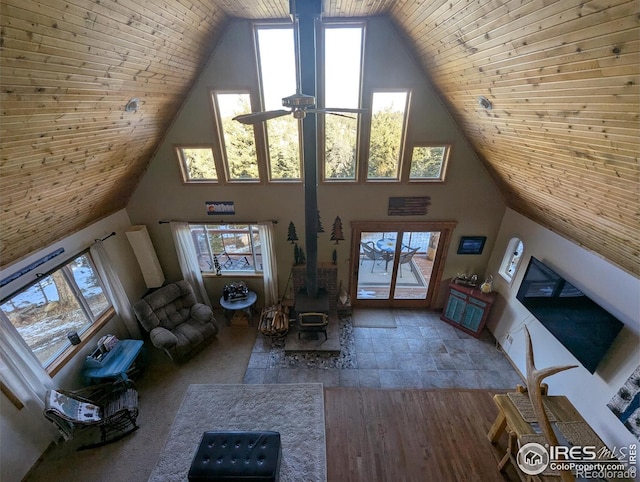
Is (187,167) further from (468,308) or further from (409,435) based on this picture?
(468,308)

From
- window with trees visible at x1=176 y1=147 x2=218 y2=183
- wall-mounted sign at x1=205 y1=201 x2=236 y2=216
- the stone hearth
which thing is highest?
window with trees visible at x1=176 y1=147 x2=218 y2=183

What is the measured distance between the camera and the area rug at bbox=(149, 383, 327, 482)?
A: 3.26 metres

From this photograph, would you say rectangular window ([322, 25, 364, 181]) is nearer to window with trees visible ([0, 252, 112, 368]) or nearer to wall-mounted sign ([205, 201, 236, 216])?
wall-mounted sign ([205, 201, 236, 216])

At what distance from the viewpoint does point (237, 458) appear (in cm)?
289

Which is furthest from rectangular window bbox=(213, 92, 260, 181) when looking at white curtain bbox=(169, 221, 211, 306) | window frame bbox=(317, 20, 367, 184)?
white curtain bbox=(169, 221, 211, 306)

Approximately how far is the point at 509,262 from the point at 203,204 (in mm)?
5836

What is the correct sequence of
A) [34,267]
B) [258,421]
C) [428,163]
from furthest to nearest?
[428,163] → [258,421] → [34,267]

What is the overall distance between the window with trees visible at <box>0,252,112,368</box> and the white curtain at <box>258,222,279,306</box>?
2.77m

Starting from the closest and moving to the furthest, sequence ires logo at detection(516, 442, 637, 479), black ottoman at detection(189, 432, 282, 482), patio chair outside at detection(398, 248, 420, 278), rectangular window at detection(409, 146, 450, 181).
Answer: ires logo at detection(516, 442, 637, 479) → black ottoman at detection(189, 432, 282, 482) → rectangular window at detection(409, 146, 450, 181) → patio chair outside at detection(398, 248, 420, 278)

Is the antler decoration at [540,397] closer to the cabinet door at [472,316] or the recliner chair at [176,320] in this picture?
the cabinet door at [472,316]

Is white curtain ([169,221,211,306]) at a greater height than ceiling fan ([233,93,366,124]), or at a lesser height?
lesser

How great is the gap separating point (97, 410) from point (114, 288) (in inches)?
73.2

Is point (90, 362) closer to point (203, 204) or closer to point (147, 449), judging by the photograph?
point (147, 449)

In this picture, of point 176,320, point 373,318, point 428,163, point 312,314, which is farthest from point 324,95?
point 176,320
